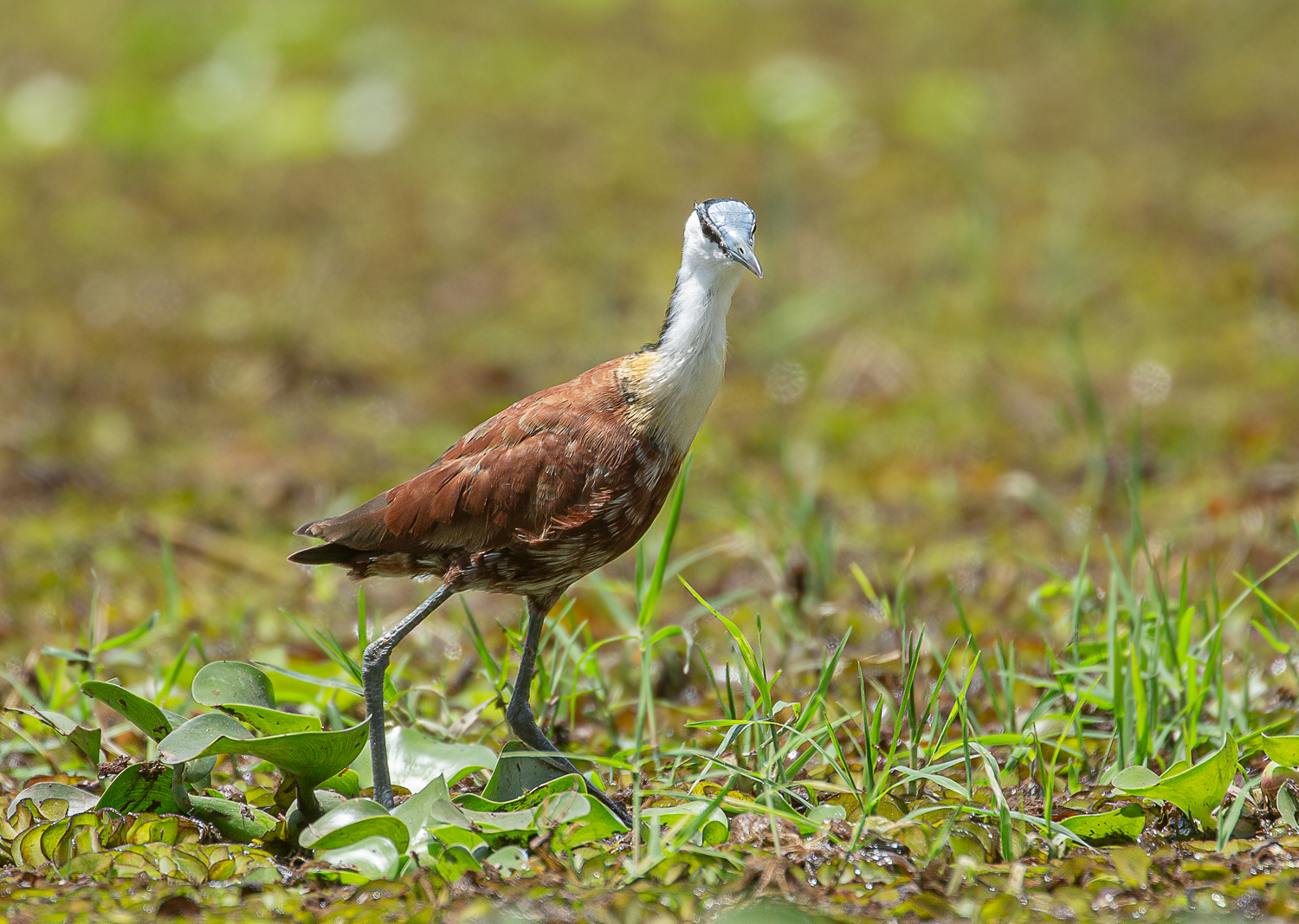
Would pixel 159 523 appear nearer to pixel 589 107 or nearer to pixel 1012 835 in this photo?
pixel 1012 835

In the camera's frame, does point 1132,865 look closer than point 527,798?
Yes

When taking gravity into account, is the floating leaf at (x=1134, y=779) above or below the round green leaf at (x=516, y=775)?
below

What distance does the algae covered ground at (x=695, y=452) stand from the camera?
288 centimetres

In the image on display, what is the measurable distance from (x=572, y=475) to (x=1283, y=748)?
70.4 inches

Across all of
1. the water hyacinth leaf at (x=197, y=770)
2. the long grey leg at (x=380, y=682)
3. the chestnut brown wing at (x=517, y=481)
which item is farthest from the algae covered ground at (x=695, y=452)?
the chestnut brown wing at (x=517, y=481)

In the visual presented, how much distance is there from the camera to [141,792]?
296 cm

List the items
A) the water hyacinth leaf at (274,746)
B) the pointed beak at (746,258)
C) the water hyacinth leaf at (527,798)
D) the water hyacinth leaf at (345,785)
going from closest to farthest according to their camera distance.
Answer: the water hyacinth leaf at (274,746) < the pointed beak at (746,258) < the water hyacinth leaf at (527,798) < the water hyacinth leaf at (345,785)

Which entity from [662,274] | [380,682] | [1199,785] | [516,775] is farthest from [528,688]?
[662,274]

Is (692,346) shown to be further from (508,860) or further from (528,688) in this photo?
(508,860)

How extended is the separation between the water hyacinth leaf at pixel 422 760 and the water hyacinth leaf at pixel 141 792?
462 millimetres

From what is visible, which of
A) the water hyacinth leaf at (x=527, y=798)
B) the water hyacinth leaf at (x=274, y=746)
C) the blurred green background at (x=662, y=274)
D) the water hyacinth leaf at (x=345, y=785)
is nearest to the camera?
the water hyacinth leaf at (x=274, y=746)

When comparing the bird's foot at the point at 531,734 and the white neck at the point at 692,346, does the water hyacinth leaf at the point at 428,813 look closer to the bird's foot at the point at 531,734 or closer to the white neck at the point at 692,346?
the bird's foot at the point at 531,734

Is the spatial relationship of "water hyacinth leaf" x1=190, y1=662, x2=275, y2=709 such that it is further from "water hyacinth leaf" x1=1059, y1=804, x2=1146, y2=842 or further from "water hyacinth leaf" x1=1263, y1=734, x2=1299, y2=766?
"water hyacinth leaf" x1=1263, y1=734, x2=1299, y2=766

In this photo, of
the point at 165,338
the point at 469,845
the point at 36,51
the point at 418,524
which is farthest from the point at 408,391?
the point at 36,51
